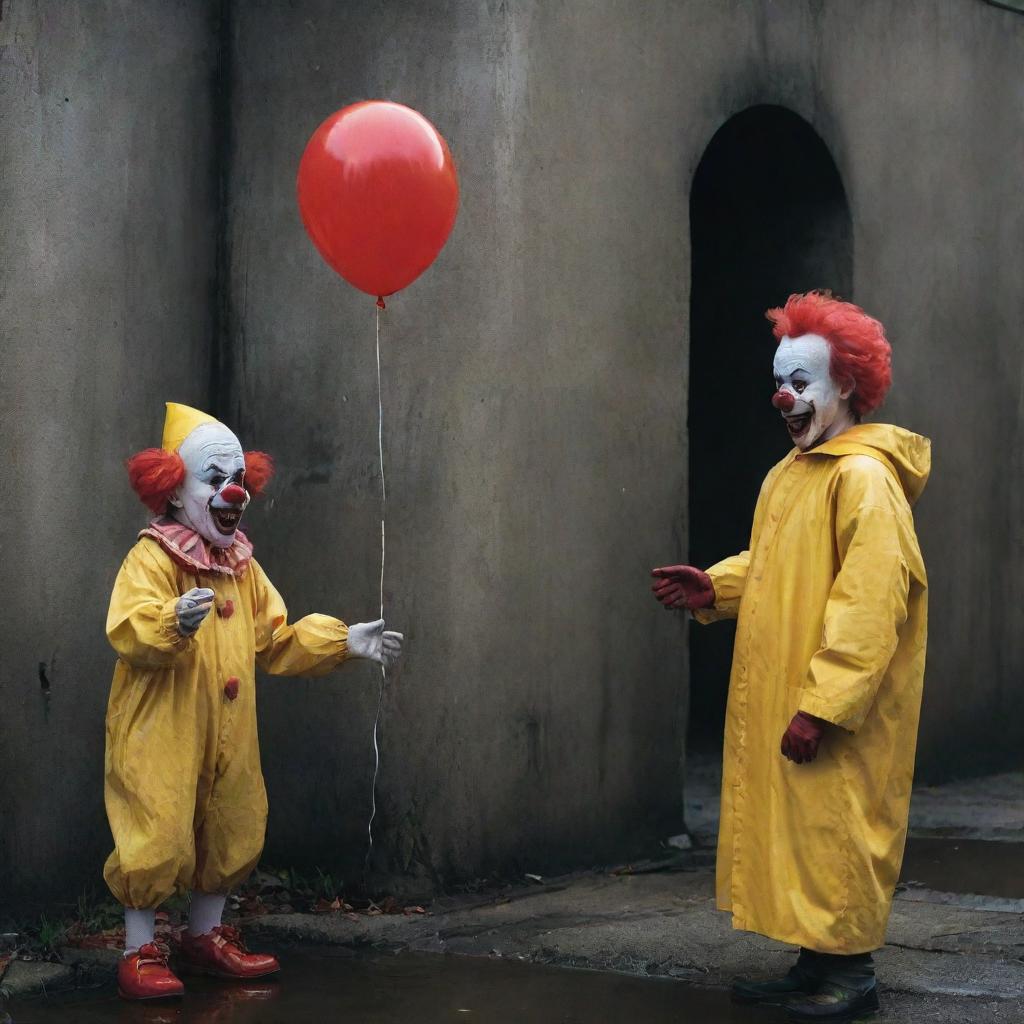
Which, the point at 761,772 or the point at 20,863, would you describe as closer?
the point at 761,772

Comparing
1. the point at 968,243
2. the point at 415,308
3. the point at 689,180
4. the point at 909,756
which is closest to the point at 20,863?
the point at 415,308

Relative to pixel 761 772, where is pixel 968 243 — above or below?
above

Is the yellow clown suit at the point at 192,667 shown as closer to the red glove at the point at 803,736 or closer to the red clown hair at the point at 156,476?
the red clown hair at the point at 156,476

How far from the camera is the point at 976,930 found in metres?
5.43

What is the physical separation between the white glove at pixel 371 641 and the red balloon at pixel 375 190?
107 cm

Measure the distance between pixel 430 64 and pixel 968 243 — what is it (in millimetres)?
3541

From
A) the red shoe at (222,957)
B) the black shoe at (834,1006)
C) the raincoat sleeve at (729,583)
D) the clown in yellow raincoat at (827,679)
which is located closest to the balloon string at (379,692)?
the red shoe at (222,957)

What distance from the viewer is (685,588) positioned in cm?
513

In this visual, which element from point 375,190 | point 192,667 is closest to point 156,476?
point 192,667

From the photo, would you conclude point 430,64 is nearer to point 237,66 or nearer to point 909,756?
point 237,66

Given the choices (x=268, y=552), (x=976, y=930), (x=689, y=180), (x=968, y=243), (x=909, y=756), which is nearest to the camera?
(x=909, y=756)

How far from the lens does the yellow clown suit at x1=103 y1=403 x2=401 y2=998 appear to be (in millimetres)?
4824

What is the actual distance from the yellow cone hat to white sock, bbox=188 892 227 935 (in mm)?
1396

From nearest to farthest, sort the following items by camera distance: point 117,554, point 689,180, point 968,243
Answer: point 117,554, point 689,180, point 968,243
